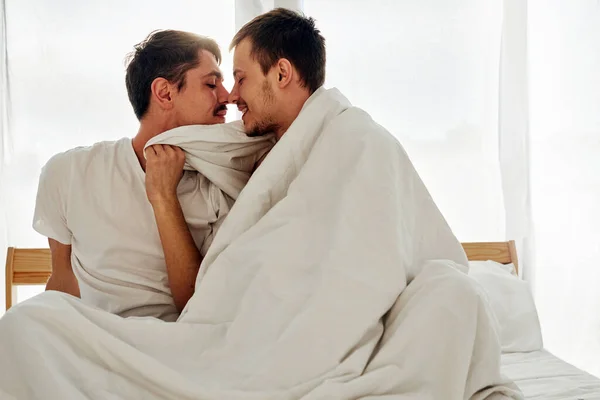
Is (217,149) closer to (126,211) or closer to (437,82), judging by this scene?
(126,211)

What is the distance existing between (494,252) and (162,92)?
5.27 feet

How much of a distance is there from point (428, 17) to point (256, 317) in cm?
209

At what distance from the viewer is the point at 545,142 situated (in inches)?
124

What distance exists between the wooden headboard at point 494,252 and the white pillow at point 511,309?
19 centimetres

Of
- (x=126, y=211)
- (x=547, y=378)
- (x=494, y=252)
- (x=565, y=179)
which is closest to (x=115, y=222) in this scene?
(x=126, y=211)

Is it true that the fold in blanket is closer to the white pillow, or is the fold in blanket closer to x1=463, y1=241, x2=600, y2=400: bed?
x1=463, y1=241, x2=600, y2=400: bed

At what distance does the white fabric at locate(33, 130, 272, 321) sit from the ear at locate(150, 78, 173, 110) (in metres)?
0.15

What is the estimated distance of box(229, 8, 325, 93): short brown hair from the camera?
1911 millimetres

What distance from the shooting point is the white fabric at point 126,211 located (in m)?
1.81

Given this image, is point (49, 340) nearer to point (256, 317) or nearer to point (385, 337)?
point (256, 317)

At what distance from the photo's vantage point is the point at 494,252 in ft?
9.50

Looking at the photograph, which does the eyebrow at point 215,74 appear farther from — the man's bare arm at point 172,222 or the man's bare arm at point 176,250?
the man's bare arm at point 176,250

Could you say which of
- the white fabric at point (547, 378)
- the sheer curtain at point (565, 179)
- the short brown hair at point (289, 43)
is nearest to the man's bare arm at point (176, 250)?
the short brown hair at point (289, 43)

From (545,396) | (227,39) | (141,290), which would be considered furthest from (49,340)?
(227,39)
